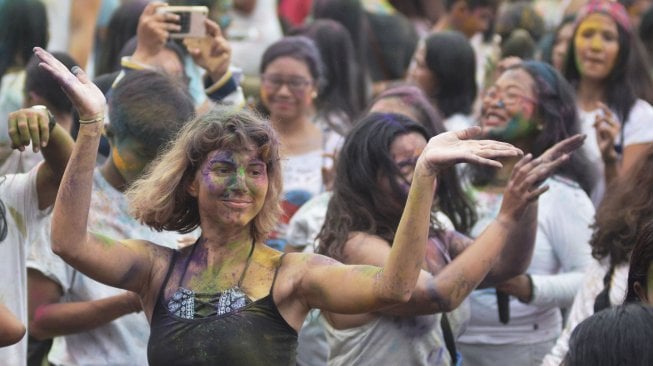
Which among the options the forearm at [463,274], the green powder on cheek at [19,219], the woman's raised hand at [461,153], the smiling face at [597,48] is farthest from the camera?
the smiling face at [597,48]

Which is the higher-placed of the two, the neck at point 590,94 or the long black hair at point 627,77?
the long black hair at point 627,77

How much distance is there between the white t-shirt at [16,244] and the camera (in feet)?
13.4

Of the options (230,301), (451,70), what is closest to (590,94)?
(451,70)

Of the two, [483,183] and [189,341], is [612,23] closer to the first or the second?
[483,183]

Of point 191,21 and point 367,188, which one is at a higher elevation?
point 191,21

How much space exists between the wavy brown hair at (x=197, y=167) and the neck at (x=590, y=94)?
3472mm

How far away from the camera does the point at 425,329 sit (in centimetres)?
432

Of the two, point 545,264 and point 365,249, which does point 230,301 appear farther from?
point 545,264

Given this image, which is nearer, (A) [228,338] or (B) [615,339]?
(B) [615,339]

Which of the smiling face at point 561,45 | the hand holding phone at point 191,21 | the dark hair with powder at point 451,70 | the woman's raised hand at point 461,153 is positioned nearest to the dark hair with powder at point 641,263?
the woman's raised hand at point 461,153

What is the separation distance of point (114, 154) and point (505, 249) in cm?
146

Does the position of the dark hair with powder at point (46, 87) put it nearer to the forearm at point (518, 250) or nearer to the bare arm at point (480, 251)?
the bare arm at point (480, 251)

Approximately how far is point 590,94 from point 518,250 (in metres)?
2.53

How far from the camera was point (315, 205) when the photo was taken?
5203 mm
